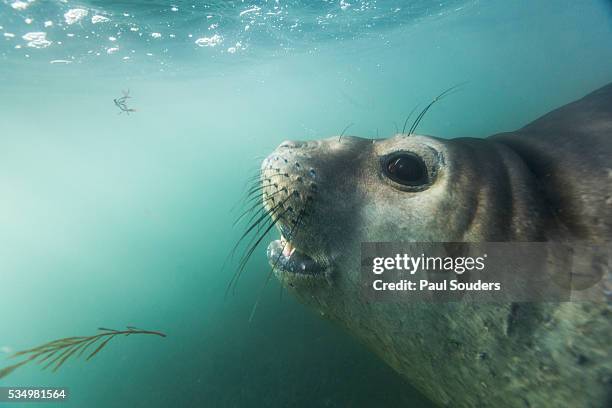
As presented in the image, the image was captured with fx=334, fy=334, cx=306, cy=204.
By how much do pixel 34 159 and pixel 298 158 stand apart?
66910 mm

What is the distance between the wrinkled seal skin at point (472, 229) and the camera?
135cm

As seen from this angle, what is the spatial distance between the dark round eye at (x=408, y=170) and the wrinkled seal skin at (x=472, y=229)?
4 cm

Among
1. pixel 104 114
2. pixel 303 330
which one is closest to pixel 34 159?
pixel 104 114

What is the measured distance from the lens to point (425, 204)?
1693 millimetres

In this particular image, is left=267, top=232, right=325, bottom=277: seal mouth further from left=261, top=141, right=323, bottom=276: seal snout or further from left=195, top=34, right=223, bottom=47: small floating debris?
A: left=195, top=34, right=223, bottom=47: small floating debris

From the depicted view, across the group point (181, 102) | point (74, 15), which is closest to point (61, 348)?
point (74, 15)

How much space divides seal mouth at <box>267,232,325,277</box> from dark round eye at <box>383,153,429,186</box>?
67 centimetres

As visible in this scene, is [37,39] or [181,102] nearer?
[37,39]

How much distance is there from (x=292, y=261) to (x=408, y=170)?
0.88 metres

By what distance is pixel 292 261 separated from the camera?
2.08 metres

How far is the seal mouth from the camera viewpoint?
6.51 feet

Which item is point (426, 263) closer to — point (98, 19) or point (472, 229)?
point (472, 229)

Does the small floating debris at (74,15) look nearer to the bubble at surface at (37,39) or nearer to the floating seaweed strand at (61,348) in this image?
the bubble at surface at (37,39)

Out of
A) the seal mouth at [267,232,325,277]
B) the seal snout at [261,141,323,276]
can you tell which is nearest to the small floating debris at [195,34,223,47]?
the seal snout at [261,141,323,276]
